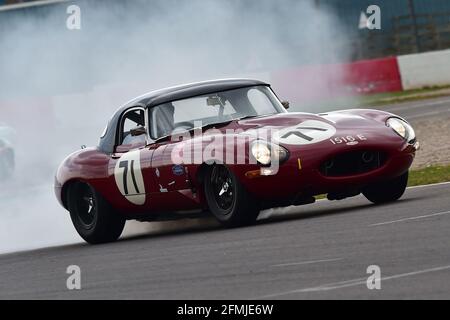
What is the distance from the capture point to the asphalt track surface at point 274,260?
7.11 metres

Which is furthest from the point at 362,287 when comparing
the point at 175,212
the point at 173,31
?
the point at 173,31

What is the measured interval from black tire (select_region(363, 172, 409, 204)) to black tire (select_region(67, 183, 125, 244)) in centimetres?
232

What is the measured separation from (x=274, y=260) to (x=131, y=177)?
3.44 m

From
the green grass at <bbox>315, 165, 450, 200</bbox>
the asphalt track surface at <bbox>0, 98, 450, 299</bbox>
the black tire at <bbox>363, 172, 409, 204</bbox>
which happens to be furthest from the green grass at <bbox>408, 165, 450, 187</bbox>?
the black tire at <bbox>363, 172, 409, 204</bbox>

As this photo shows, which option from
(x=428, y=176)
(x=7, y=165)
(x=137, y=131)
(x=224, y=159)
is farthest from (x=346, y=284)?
(x=7, y=165)

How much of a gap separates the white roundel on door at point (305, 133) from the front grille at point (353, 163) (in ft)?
0.70

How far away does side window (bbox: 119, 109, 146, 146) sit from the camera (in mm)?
12011

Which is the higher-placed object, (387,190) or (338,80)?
(338,80)

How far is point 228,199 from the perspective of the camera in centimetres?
1077

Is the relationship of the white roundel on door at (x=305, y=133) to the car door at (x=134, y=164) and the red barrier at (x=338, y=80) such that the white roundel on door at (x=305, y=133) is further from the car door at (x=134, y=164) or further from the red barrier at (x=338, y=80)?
the red barrier at (x=338, y=80)

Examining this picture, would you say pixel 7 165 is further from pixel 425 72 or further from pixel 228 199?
pixel 228 199

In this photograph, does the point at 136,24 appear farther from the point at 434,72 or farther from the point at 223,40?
the point at 434,72

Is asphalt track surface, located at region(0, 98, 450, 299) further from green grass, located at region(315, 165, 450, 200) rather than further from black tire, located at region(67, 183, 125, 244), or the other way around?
green grass, located at region(315, 165, 450, 200)
